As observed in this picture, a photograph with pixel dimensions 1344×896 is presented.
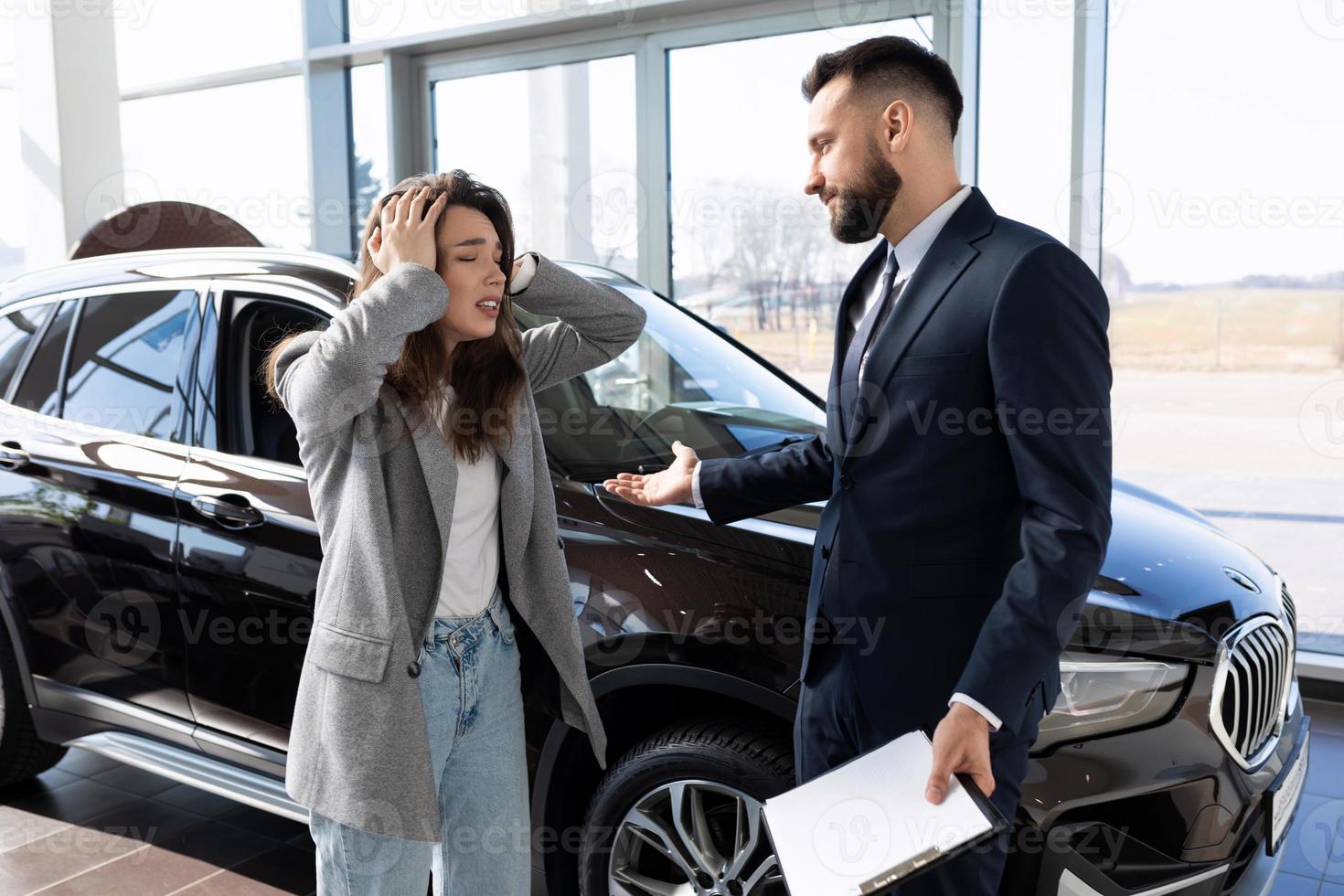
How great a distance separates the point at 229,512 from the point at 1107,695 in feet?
6.05

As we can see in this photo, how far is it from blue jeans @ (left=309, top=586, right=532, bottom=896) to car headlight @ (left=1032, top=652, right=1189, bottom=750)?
843mm

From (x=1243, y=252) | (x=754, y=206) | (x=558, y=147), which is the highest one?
(x=558, y=147)

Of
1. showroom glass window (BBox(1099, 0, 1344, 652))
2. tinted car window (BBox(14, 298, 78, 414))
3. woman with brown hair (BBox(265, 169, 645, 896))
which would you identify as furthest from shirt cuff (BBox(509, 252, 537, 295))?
showroom glass window (BBox(1099, 0, 1344, 652))

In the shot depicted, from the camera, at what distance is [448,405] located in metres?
1.72

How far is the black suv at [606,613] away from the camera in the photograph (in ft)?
6.09

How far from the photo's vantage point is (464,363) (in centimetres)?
175

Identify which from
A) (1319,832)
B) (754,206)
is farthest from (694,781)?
(754,206)

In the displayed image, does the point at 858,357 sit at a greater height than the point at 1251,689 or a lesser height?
greater

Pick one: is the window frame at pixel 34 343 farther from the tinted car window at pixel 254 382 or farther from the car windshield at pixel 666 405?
the car windshield at pixel 666 405

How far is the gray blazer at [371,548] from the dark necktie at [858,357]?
0.51m

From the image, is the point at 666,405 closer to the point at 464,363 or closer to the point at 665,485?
the point at 665,485

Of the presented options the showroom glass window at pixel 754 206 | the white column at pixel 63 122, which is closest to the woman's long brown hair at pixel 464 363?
the showroom glass window at pixel 754 206

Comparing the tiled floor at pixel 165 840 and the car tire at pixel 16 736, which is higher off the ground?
Result: the car tire at pixel 16 736

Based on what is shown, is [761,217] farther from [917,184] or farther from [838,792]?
[838,792]
